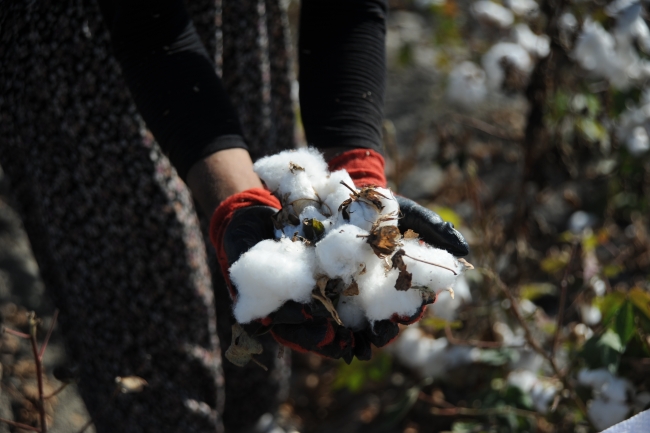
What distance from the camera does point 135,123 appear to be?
1079 millimetres

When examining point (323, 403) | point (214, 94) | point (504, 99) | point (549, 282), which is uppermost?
point (214, 94)

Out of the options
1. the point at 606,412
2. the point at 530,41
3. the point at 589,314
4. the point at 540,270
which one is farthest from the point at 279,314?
the point at 530,41

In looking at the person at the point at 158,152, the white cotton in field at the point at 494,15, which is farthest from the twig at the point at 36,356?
the white cotton in field at the point at 494,15

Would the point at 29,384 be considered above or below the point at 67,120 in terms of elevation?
below

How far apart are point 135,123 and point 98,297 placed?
0.34m

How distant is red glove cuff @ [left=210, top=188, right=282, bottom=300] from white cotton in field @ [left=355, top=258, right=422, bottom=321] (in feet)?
0.57

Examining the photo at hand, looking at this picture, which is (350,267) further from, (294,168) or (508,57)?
(508,57)

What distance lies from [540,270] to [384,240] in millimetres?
1293

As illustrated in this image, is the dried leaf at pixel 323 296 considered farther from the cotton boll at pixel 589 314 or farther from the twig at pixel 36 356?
the cotton boll at pixel 589 314

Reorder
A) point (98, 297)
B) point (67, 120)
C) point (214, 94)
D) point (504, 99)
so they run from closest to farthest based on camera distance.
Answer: point (214, 94) → point (67, 120) → point (98, 297) → point (504, 99)

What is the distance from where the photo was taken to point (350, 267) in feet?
2.48

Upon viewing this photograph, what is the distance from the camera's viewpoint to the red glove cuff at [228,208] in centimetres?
84

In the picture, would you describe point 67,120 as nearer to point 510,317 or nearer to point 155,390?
point 155,390

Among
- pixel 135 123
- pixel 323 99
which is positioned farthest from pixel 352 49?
pixel 135 123
